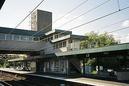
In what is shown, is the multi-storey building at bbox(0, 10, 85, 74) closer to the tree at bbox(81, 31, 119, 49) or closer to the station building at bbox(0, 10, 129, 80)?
the station building at bbox(0, 10, 129, 80)

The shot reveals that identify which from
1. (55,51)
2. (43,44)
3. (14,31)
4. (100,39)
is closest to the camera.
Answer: (55,51)

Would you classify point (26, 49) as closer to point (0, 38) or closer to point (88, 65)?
point (0, 38)

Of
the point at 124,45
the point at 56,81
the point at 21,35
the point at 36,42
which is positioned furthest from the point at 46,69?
the point at 124,45

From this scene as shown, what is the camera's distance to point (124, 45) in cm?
2231

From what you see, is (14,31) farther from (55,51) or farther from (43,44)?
(55,51)

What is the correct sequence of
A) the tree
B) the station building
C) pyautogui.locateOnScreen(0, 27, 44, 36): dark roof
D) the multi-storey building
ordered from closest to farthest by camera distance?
the station building
the multi-storey building
pyautogui.locateOnScreen(0, 27, 44, 36): dark roof
the tree

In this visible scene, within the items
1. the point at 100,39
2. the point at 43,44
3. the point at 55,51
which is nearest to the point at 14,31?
the point at 43,44

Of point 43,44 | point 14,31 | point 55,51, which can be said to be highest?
point 14,31

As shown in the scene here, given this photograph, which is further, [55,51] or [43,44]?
[43,44]

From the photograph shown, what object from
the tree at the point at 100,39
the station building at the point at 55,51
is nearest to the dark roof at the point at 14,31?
the station building at the point at 55,51

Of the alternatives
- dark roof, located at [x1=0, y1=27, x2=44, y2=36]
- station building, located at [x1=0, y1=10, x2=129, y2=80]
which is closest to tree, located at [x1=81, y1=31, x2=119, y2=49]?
station building, located at [x1=0, y1=10, x2=129, y2=80]

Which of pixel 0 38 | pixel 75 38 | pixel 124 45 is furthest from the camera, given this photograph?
pixel 0 38

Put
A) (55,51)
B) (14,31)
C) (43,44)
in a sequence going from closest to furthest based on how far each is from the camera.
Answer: (55,51) → (14,31) → (43,44)

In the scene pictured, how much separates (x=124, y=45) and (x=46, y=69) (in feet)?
98.4
